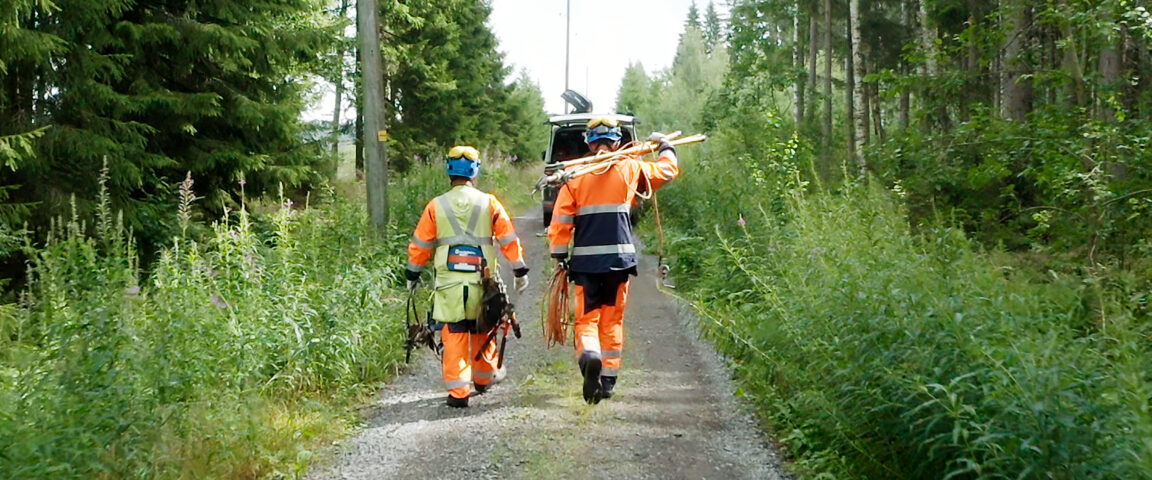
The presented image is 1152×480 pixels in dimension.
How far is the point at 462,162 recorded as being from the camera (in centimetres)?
763

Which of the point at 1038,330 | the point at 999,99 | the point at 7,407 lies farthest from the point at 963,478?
the point at 999,99

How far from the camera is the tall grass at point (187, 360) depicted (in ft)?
14.7

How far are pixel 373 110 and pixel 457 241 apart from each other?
5.62 metres

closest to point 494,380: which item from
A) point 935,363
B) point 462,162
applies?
point 462,162

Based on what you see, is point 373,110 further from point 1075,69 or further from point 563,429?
point 1075,69

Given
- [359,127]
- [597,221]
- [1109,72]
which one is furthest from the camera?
[359,127]

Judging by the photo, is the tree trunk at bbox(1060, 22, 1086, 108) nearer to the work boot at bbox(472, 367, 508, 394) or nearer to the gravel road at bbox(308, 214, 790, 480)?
the gravel road at bbox(308, 214, 790, 480)

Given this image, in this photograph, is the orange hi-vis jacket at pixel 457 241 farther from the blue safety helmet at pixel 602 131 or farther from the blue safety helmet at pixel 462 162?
the blue safety helmet at pixel 602 131

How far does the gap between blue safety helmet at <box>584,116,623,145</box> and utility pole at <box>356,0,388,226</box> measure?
5500 mm

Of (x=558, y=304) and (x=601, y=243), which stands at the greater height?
(x=601, y=243)

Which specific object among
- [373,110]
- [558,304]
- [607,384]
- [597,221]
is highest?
[373,110]

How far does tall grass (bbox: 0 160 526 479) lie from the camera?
4.47 m

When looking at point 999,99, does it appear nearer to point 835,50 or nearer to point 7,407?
point 835,50

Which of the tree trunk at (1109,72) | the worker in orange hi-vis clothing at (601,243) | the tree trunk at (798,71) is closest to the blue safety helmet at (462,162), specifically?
the worker in orange hi-vis clothing at (601,243)
